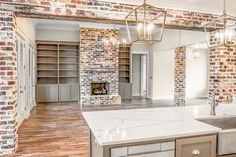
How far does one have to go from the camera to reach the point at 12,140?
3.43 m

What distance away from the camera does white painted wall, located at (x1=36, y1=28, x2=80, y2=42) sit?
344 inches

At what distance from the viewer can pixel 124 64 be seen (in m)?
9.94

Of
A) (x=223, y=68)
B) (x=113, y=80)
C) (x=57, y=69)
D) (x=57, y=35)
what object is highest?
(x=57, y=35)

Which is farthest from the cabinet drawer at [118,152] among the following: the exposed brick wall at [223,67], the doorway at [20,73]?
the doorway at [20,73]

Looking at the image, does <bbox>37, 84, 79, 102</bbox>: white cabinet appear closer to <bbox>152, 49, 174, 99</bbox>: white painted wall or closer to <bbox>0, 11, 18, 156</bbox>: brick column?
<bbox>152, 49, 174, 99</bbox>: white painted wall

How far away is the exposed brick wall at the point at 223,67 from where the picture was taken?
4609mm

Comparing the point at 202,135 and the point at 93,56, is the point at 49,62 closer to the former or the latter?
the point at 93,56

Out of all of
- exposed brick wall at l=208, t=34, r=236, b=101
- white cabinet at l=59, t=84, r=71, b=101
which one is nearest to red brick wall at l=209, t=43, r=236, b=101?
exposed brick wall at l=208, t=34, r=236, b=101

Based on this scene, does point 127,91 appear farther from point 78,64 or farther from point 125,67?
point 78,64

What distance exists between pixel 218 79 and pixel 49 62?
276 inches

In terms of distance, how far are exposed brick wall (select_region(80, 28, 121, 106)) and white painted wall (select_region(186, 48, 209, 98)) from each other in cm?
429

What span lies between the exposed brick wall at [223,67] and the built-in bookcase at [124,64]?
17.9 feet

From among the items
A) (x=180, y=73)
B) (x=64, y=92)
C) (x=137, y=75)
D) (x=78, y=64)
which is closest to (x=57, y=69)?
(x=78, y=64)

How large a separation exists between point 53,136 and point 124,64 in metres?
6.11
